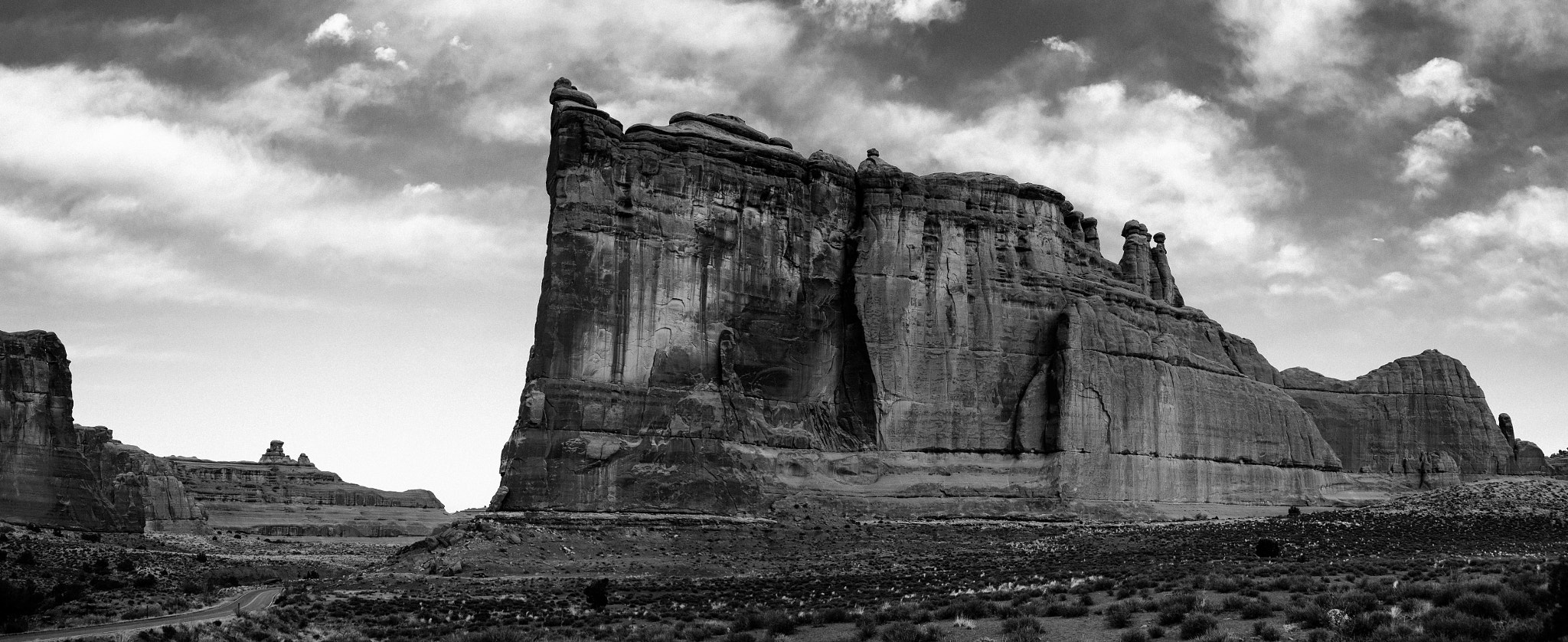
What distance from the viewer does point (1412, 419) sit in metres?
75.9

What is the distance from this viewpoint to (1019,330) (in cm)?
6262

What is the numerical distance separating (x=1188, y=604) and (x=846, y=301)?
40634mm

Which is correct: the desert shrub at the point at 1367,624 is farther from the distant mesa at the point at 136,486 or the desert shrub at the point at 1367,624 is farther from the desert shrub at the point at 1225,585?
the distant mesa at the point at 136,486

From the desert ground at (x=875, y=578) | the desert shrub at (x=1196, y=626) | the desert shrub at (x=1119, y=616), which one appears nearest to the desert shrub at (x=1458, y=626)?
the desert ground at (x=875, y=578)

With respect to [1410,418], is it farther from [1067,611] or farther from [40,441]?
[40,441]

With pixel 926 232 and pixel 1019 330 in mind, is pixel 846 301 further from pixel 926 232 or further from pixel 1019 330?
pixel 1019 330

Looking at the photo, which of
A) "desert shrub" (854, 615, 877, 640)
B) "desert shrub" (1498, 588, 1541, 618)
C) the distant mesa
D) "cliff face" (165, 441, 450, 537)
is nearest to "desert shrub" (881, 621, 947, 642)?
"desert shrub" (854, 615, 877, 640)

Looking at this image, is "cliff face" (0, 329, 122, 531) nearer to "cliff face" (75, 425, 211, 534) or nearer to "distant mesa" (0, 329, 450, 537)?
"distant mesa" (0, 329, 450, 537)

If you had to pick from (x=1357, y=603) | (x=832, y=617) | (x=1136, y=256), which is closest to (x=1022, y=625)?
(x=832, y=617)

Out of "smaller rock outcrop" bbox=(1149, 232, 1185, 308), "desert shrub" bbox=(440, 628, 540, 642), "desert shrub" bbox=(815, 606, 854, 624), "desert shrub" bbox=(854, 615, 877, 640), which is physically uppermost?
"smaller rock outcrop" bbox=(1149, 232, 1185, 308)

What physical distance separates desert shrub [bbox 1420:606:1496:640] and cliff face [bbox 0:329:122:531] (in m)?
55.3

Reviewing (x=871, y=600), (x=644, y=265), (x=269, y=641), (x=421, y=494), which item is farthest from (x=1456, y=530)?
(x=421, y=494)

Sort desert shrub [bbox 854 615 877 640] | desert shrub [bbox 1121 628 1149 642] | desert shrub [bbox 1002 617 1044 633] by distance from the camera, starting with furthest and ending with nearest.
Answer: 1. desert shrub [bbox 854 615 877 640]
2. desert shrub [bbox 1002 617 1044 633]
3. desert shrub [bbox 1121 628 1149 642]

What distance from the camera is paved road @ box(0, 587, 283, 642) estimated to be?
72.5 feet
